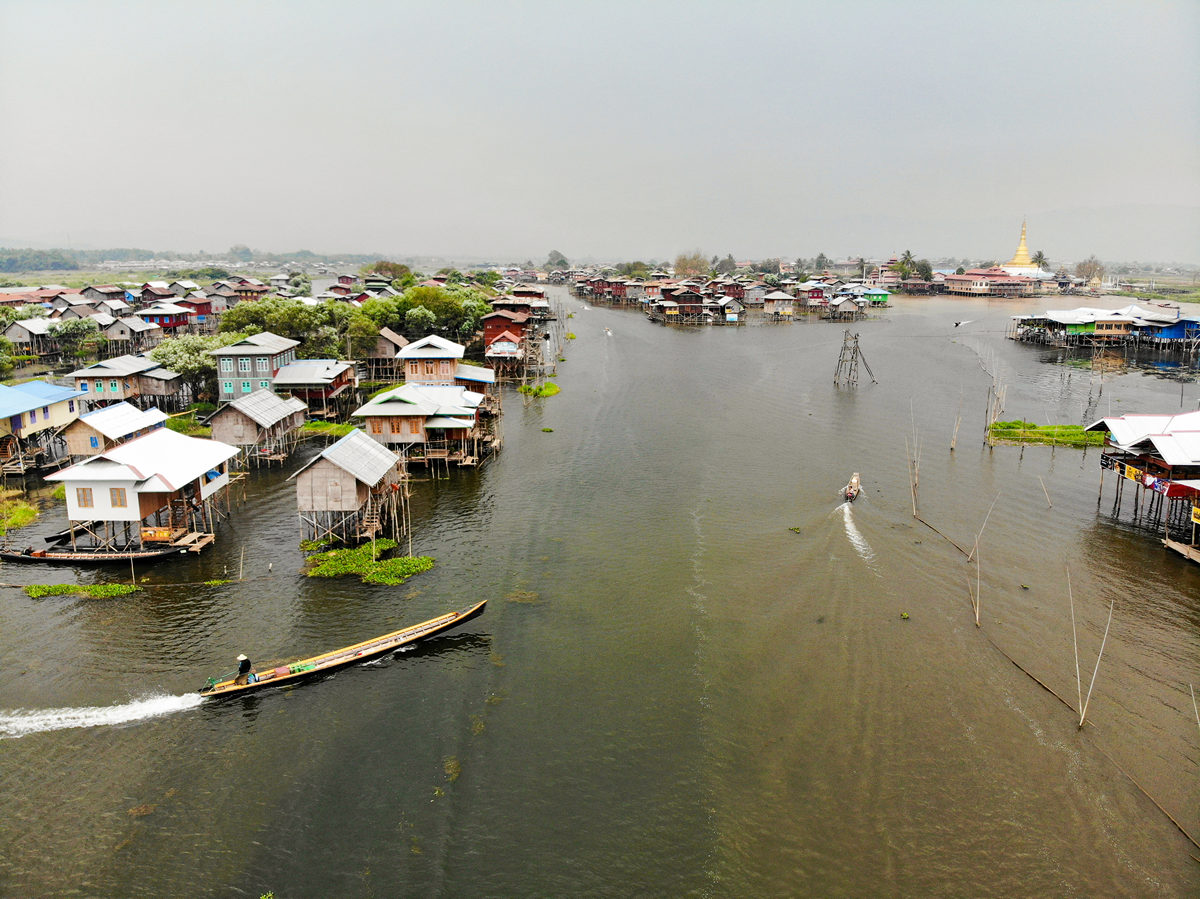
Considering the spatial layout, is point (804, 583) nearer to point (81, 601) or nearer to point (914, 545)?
point (914, 545)

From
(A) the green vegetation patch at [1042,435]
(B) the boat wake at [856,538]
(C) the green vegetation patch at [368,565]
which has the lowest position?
(C) the green vegetation patch at [368,565]

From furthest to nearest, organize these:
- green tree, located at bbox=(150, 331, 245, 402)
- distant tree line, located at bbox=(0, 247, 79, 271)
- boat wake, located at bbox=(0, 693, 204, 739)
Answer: distant tree line, located at bbox=(0, 247, 79, 271) < green tree, located at bbox=(150, 331, 245, 402) < boat wake, located at bbox=(0, 693, 204, 739)

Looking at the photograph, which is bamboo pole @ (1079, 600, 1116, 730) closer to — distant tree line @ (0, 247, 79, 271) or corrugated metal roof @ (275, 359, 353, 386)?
corrugated metal roof @ (275, 359, 353, 386)

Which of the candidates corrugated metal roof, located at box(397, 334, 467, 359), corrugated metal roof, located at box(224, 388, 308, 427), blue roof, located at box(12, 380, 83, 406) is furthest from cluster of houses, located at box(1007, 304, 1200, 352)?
blue roof, located at box(12, 380, 83, 406)

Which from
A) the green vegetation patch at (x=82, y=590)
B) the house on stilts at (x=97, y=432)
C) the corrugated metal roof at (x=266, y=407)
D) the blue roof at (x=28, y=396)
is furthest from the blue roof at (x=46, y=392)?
the green vegetation patch at (x=82, y=590)

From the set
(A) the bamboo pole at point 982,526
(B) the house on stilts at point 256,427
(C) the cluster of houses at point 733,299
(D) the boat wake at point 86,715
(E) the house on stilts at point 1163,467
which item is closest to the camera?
(D) the boat wake at point 86,715

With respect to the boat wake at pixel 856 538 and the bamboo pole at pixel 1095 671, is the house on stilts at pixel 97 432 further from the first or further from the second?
the bamboo pole at pixel 1095 671

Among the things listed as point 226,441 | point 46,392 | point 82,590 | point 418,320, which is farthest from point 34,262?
point 82,590
